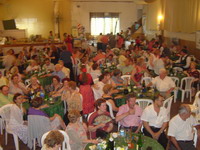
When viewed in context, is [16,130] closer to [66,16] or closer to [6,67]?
[6,67]

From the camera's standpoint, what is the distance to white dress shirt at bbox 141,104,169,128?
3.62 meters

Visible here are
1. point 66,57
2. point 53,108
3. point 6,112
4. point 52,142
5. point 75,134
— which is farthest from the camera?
point 66,57

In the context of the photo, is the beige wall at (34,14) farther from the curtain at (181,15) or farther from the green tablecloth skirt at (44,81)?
the green tablecloth skirt at (44,81)

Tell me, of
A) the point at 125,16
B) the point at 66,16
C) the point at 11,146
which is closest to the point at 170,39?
the point at 125,16

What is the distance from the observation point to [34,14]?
14.9 m

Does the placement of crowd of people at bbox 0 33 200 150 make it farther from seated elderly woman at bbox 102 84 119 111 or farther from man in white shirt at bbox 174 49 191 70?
man in white shirt at bbox 174 49 191 70

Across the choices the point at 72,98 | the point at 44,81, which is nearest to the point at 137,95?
the point at 72,98

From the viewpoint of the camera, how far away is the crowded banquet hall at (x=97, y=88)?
10.9 ft

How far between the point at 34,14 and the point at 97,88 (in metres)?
11.5

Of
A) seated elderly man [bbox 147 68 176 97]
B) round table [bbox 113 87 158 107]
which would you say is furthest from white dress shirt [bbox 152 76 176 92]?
round table [bbox 113 87 158 107]

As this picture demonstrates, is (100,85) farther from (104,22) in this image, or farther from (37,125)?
(104,22)

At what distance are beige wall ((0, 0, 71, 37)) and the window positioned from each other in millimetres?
2191

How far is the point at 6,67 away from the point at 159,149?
6606 mm

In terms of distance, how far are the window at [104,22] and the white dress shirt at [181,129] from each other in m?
14.4
